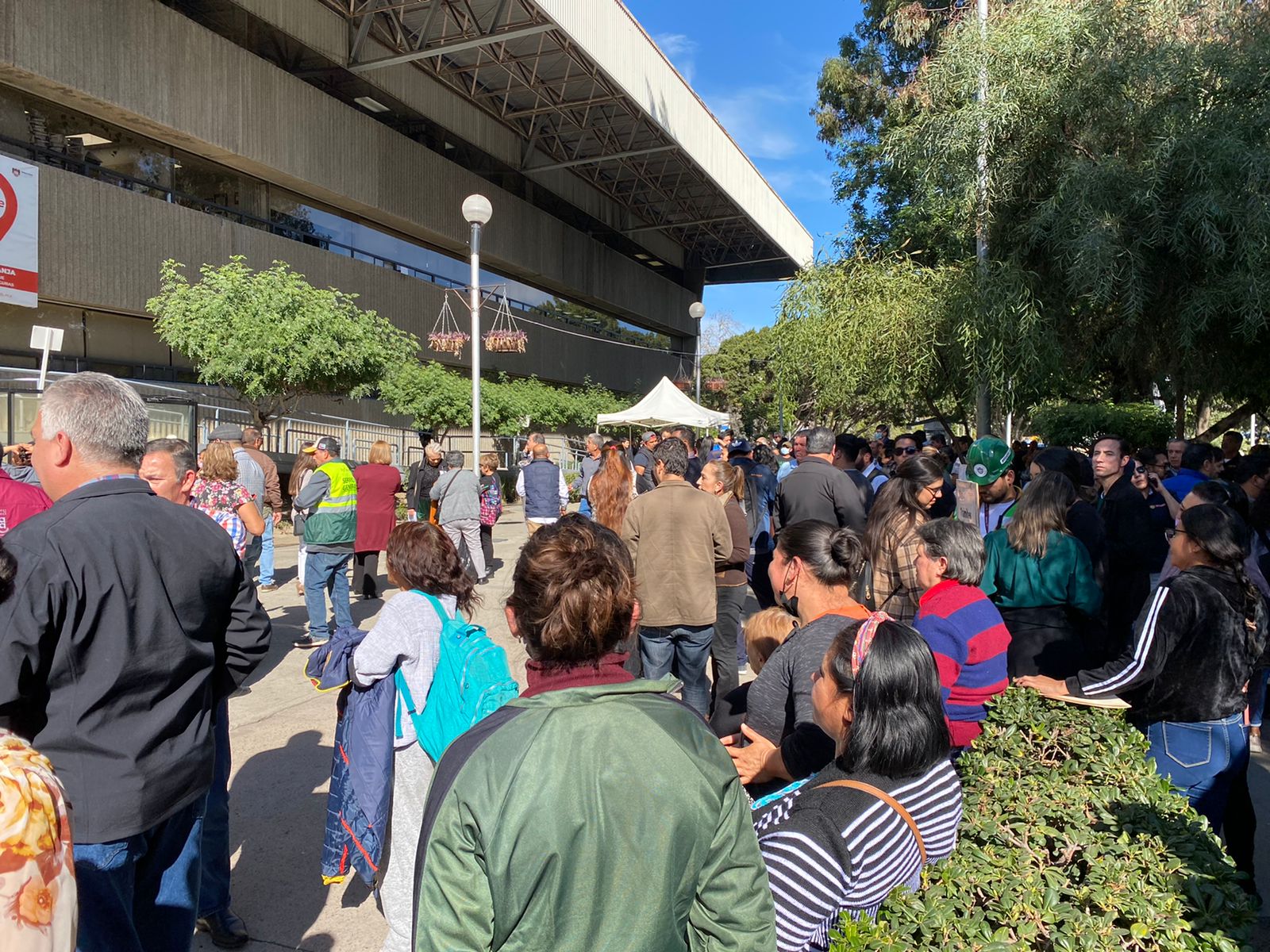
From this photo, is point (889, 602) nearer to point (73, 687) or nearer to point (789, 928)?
point (789, 928)

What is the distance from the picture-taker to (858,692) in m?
2.14

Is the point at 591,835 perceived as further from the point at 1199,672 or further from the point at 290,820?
the point at 290,820

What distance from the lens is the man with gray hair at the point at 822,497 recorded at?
6.48 m

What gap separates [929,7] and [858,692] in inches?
956

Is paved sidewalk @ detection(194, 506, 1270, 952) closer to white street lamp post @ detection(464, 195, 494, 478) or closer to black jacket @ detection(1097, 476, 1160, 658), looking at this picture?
black jacket @ detection(1097, 476, 1160, 658)

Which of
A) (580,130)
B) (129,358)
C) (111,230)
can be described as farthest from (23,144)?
(580,130)

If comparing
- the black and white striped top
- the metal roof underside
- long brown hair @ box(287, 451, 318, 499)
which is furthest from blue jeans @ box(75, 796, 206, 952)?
the metal roof underside

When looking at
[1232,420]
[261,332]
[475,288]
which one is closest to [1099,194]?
[1232,420]

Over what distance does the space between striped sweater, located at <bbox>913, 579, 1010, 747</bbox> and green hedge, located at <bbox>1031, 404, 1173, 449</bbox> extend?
13305 mm

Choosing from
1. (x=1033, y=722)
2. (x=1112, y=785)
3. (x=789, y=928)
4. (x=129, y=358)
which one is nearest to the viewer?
(x=789, y=928)

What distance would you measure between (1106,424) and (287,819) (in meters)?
16.0

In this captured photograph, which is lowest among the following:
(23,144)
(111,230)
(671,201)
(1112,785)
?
(1112,785)

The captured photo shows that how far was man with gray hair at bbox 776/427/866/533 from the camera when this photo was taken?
6.48m

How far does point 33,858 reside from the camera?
131cm
